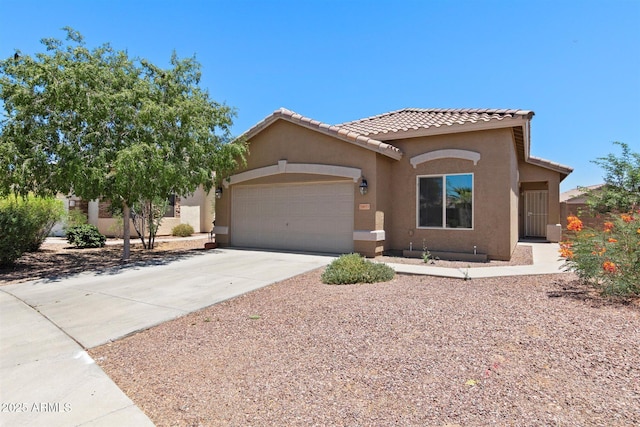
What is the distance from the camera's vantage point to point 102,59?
10.8 metres

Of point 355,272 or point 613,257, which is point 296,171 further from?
point 613,257

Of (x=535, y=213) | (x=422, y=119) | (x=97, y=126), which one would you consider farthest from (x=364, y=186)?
(x=535, y=213)

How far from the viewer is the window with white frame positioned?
1115 centimetres

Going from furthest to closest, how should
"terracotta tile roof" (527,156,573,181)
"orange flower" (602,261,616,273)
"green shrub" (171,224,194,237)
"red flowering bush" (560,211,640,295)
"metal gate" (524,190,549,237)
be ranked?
"green shrub" (171,224,194,237) < "metal gate" (524,190,549,237) < "terracotta tile roof" (527,156,573,181) < "orange flower" (602,261,616,273) < "red flowering bush" (560,211,640,295)

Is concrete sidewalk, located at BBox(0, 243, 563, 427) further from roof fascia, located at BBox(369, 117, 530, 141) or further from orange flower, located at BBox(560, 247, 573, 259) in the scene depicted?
roof fascia, located at BBox(369, 117, 530, 141)

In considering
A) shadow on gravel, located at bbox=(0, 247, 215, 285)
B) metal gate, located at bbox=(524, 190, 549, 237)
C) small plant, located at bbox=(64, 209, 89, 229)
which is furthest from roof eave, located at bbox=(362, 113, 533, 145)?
small plant, located at bbox=(64, 209, 89, 229)

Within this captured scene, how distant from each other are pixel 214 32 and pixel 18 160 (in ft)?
22.9

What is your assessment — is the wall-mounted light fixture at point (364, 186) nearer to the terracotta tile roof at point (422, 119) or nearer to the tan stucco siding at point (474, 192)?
the tan stucco siding at point (474, 192)

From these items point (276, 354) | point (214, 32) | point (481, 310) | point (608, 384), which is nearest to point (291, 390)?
point (276, 354)

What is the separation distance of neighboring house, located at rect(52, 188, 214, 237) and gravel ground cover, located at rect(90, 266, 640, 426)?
1576 cm

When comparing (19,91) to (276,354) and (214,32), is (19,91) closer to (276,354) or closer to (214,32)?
(214,32)

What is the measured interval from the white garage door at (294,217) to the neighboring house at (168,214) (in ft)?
21.1

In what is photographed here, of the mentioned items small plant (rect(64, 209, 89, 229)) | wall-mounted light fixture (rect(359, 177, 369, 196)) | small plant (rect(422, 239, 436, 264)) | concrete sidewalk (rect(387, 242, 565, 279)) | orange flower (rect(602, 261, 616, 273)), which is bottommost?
concrete sidewalk (rect(387, 242, 565, 279))

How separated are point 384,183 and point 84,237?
13.1 m
